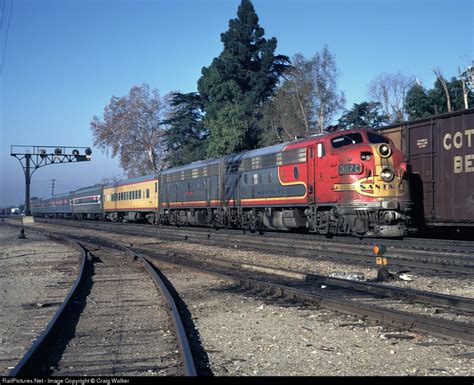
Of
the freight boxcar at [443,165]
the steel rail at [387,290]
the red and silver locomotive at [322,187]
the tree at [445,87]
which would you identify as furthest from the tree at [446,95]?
the steel rail at [387,290]

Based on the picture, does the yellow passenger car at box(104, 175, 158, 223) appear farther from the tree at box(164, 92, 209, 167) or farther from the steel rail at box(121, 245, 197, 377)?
the steel rail at box(121, 245, 197, 377)

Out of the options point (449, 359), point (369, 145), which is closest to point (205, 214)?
point (369, 145)

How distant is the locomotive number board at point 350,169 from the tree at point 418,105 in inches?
1229

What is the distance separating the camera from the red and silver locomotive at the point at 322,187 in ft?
52.0

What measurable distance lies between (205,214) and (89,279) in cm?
1645

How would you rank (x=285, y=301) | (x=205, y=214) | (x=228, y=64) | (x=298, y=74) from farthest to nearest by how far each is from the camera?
(x=228, y=64)
(x=298, y=74)
(x=205, y=214)
(x=285, y=301)

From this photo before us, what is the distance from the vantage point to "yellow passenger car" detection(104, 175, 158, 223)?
3716 cm

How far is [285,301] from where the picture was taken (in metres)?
8.66

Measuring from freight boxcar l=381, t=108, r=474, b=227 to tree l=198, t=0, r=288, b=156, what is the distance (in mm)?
28250

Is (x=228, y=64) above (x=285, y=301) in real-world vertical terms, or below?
above

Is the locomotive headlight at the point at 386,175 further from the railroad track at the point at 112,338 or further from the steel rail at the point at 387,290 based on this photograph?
the railroad track at the point at 112,338

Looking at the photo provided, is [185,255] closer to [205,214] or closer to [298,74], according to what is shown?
[205,214]

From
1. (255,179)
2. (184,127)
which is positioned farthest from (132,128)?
(255,179)

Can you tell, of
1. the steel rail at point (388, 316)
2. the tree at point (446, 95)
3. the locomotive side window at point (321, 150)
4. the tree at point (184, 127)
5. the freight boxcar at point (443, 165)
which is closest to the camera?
the steel rail at point (388, 316)
